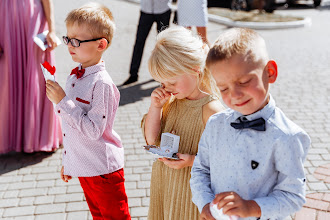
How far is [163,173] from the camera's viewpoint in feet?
7.30

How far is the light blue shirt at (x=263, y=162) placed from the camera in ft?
4.69

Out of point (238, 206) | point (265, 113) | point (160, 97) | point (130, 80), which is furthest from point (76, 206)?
point (130, 80)

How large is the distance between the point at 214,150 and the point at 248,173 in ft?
0.61

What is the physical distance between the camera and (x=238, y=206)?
1.43 m

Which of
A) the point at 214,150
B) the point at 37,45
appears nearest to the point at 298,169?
the point at 214,150

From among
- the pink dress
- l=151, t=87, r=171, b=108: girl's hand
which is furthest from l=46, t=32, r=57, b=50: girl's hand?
l=151, t=87, r=171, b=108: girl's hand

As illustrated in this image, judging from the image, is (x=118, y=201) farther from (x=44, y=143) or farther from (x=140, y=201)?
(x=44, y=143)

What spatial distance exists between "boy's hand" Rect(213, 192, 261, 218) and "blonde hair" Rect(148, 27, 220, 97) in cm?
74

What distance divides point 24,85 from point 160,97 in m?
2.41

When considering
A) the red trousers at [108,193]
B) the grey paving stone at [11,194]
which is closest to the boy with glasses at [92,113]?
the red trousers at [108,193]

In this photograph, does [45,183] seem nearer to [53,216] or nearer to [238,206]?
[53,216]

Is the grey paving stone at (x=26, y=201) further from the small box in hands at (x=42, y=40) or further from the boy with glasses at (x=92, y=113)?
the small box in hands at (x=42, y=40)

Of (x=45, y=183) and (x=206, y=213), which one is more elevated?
(x=206, y=213)

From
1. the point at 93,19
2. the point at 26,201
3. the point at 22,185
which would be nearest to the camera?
the point at 93,19
